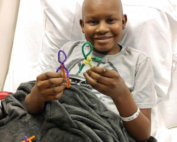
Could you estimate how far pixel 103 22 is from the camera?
92 cm

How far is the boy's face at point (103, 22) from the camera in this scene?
35.9 inches

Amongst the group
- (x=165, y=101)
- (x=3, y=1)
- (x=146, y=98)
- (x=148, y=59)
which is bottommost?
(x=165, y=101)

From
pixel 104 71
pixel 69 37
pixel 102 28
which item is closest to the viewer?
pixel 104 71

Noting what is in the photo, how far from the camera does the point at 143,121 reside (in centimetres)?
82

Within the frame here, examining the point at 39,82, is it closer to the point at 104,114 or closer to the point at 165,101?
the point at 104,114

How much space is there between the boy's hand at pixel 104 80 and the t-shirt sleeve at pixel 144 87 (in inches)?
8.8

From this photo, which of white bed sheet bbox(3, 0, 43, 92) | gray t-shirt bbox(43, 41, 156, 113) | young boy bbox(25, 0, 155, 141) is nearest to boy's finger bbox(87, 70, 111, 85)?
young boy bbox(25, 0, 155, 141)

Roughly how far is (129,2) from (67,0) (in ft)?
1.15

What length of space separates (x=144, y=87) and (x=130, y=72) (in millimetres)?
103

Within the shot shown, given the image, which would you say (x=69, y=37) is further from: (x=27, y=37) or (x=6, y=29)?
(x=6, y=29)

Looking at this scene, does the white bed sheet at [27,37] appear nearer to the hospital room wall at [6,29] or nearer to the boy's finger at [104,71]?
the hospital room wall at [6,29]

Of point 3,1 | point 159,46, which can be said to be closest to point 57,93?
point 159,46


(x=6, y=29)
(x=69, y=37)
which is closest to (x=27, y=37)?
(x=6, y=29)

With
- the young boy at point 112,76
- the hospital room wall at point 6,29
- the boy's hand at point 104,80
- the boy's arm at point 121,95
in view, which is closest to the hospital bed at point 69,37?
the hospital room wall at point 6,29
